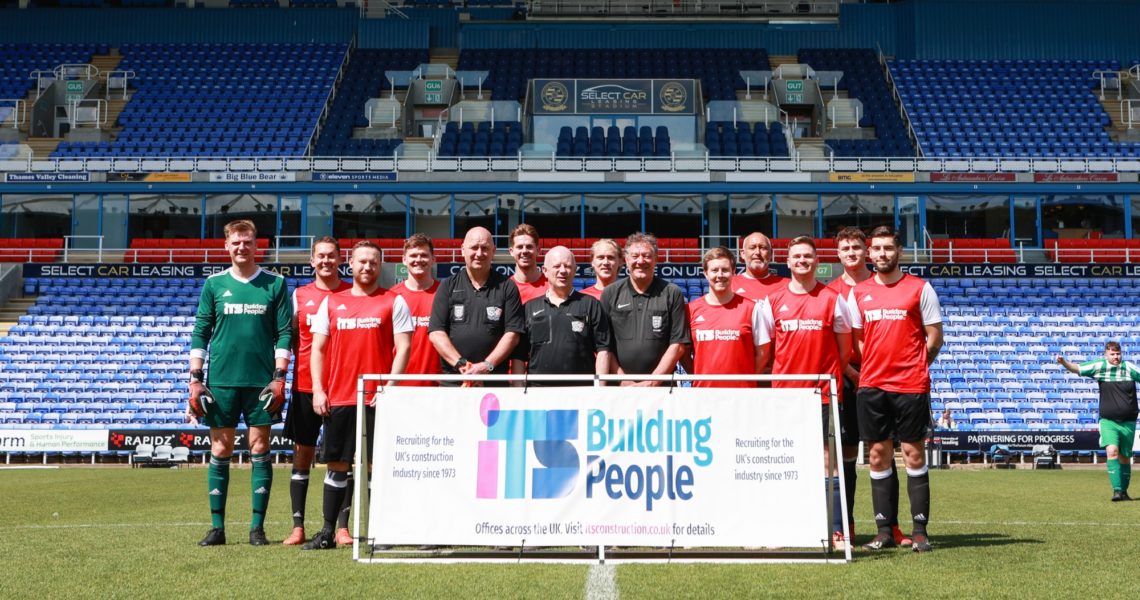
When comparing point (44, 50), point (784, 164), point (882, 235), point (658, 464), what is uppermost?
point (44, 50)

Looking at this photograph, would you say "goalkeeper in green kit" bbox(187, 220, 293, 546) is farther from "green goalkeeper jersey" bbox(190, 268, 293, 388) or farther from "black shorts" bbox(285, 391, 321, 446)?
"black shorts" bbox(285, 391, 321, 446)

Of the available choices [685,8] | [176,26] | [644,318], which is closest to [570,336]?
[644,318]

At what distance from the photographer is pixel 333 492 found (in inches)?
327

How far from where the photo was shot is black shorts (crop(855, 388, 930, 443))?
8062mm

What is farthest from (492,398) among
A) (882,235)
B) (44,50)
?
(44,50)

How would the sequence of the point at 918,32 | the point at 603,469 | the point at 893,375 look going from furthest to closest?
1. the point at 918,32
2. the point at 893,375
3. the point at 603,469

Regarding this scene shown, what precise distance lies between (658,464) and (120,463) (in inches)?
837

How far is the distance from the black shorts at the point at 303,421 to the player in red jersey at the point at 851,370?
3.99 meters

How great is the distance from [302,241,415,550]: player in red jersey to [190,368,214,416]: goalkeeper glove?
2.58ft

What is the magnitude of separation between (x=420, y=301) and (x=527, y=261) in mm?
915

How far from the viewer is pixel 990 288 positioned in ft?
109

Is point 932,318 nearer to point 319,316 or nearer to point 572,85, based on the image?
point 319,316

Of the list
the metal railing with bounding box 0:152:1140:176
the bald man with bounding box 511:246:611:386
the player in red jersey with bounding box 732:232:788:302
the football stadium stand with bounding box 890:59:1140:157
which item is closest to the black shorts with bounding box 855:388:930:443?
the player in red jersey with bounding box 732:232:788:302

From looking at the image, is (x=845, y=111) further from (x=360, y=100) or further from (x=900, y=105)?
(x=360, y=100)
